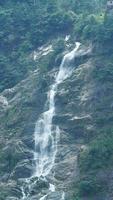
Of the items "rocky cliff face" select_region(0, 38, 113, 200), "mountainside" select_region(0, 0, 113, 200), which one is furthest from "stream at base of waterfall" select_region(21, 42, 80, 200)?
Result: "rocky cliff face" select_region(0, 38, 113, 200)

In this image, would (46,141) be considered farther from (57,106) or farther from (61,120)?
(57,106)

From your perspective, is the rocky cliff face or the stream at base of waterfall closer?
the stream at base of waterfall

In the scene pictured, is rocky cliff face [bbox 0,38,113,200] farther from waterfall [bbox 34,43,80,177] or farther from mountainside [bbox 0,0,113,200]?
waterfall [bbox 34,43,80,177]

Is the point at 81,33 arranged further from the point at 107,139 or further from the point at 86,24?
the point at 107,139

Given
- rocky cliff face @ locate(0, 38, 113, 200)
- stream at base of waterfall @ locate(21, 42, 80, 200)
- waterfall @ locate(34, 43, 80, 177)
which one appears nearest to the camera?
stream at base of waterfall @ locate(21, 42, 80, 200)

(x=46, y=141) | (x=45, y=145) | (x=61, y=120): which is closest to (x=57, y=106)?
(x=61, y=120)

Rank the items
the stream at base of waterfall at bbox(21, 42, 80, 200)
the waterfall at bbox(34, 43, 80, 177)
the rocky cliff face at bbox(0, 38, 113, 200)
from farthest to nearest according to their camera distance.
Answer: the waterfall at bbox(34, 43, 80, 177) → the rocky cliff face at bbox(0, 38, 113, 200) → the stream at base of waterfall at bbox(21, 42, 80, 200)

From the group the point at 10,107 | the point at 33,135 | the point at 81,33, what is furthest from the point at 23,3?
the point at 33,135
